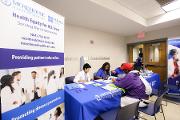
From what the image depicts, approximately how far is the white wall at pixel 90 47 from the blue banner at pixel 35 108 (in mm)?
2478

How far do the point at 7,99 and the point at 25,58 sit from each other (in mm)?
353

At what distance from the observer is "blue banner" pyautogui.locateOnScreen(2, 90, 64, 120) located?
3.17 feet

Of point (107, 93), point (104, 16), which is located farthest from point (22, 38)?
point (104, 16)

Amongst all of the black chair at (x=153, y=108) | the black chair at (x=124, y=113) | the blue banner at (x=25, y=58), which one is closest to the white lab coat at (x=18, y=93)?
the blue banner at (x=25, y=58)

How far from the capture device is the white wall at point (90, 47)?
3.93 m

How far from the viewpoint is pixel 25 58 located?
1065 millimetres

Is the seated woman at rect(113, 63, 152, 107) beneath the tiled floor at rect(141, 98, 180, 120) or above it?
above

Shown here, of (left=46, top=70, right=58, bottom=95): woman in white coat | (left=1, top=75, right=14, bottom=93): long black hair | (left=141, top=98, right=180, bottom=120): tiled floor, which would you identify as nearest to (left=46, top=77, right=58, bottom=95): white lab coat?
(left=46, top=70, right=58, bottom=95): woman in white coat

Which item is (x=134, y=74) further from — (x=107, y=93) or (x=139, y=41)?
(x=139, y=41)

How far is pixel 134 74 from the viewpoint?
6.82ft

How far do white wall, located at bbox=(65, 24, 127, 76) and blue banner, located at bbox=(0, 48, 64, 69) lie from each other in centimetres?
252

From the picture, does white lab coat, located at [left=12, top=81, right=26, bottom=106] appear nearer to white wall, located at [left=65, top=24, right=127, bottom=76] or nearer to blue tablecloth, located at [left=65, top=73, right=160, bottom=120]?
blue tablecloth, located at [left=65, top=73, right=160, bottom=120]

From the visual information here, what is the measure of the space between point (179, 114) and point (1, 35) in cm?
358

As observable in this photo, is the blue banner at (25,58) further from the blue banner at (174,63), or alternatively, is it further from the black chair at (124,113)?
the blue banner at (174,63)
